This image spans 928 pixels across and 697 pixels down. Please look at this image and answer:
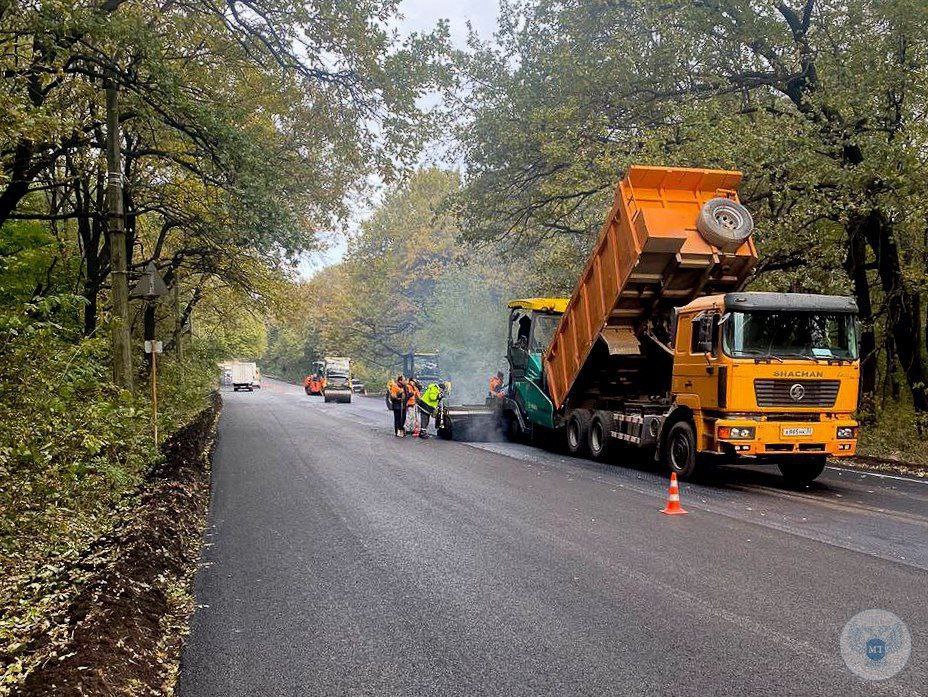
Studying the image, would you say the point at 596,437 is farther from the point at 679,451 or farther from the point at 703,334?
the point at 703,334

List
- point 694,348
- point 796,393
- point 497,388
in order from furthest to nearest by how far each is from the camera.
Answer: point 497,388
point 694,348
point 796,393

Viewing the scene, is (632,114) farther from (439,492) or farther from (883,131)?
(439,492)

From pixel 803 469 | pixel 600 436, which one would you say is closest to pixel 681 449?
pixel 803 469

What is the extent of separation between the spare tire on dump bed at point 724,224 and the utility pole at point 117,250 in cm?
952

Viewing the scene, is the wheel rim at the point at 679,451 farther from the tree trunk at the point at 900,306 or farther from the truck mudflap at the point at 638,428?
the tree trunk at the point at 900,306

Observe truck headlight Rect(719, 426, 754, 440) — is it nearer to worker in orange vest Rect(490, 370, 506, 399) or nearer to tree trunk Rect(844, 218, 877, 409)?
tree trunk Rect(844, 218, 877, 409)

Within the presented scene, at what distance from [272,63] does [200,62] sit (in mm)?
2481

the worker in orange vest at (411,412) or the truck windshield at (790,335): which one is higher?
the truck windshield at (790,335)

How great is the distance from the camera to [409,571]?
6.12m

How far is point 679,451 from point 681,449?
75mm

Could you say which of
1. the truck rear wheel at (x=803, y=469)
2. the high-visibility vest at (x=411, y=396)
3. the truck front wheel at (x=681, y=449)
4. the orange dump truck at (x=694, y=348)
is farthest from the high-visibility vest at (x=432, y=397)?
the truck rear wheel at (x=803, y=469)

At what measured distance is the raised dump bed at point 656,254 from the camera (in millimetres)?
11812

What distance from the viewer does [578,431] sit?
588 inches

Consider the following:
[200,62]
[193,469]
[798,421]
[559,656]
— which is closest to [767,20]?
[798,421]
